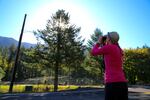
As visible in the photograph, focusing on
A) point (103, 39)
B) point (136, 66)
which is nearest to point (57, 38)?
point (136, 66)

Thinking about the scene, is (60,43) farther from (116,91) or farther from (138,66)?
(116,91)

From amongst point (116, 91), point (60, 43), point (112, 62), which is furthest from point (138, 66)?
point (116, 91)

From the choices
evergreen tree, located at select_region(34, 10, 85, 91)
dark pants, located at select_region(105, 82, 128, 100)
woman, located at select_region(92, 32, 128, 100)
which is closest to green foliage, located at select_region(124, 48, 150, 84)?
evergreen tree, located at select_region(34, 10, 85, 91)

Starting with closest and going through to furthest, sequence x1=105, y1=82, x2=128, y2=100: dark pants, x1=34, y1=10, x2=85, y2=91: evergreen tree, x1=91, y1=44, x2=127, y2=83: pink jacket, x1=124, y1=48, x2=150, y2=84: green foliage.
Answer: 1. x1=105, y1=82, x2=128, y2=100: dark pants
2. x1=91, y1=44, x2=127, y2=83: pink jacket
3. x1=34, y1=10, x2=85, y2=91: evergreen tree
4. x1=124, y1=48, x2=150, y2=84: green foliage

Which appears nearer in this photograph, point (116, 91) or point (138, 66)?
point (116, 91)

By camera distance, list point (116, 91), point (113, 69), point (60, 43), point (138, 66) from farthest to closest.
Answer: point (138, 66) → point (60, 43) → point (113, 69) → point (116, 91)

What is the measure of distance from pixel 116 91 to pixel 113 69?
1.15ft

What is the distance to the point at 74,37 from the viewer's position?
1634 inches

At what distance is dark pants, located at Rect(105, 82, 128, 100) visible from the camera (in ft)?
15.3

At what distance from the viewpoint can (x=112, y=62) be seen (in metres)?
4.90

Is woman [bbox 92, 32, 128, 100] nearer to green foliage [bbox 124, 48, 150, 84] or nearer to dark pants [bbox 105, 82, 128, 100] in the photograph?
dark pants [bbox 105, 82, 128, 100]

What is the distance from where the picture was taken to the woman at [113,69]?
4.68 meters

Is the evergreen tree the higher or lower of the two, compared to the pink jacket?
higher

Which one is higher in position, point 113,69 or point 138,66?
point 138,66
